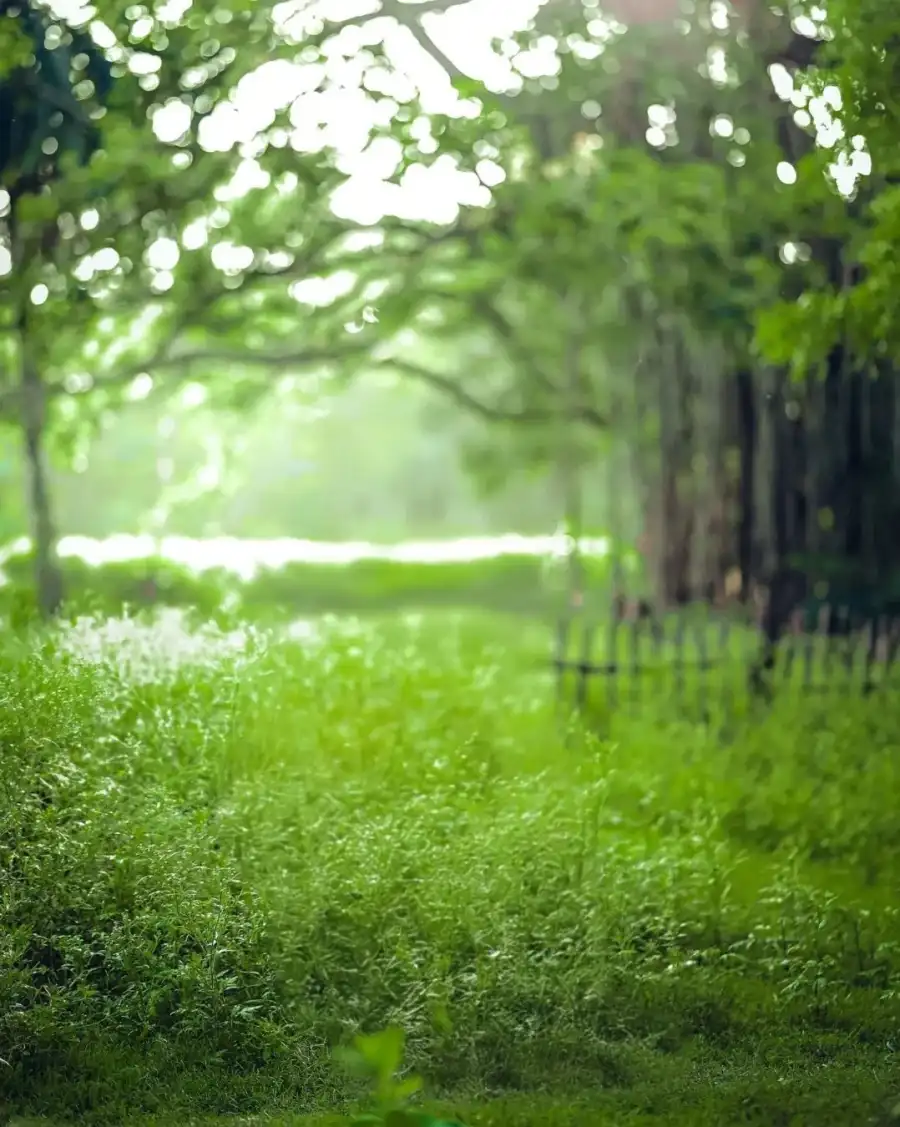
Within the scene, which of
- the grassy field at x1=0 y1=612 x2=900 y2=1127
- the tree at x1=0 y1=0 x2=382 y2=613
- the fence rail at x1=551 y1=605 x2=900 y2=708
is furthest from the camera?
the fence rail at x1=551 y1=605 x2=900 y2=708

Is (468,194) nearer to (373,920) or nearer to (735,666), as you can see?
(735,666)

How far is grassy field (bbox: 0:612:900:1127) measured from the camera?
379 centimetres

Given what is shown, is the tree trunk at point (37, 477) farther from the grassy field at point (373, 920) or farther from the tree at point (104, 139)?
the grassy field at point (373, 920)

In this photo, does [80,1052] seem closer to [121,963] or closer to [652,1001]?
[121,963]

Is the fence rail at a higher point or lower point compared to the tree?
lower

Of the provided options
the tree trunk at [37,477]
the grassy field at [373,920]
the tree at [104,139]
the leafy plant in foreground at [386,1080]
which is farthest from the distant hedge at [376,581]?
the leafy plant in foreground at [386,1080]

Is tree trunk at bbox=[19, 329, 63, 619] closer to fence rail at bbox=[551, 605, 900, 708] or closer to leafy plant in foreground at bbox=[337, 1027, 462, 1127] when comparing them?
fence rail at bbox=[551, 605, 900, 708]

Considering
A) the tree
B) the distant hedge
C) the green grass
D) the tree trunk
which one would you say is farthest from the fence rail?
the green grass

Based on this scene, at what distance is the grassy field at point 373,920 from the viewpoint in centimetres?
379

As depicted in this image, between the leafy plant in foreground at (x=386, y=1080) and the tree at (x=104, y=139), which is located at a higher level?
the tree at (x=104, y=139)

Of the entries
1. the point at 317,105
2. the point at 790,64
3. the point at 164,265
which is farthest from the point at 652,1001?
the point at 164,265

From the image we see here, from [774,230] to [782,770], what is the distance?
3.78 m

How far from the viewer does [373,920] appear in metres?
4.32

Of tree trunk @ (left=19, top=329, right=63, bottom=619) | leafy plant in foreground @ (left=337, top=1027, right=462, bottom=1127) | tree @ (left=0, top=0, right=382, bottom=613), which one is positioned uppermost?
tree @ (left=0, top=0, right=382, bottom=613)
